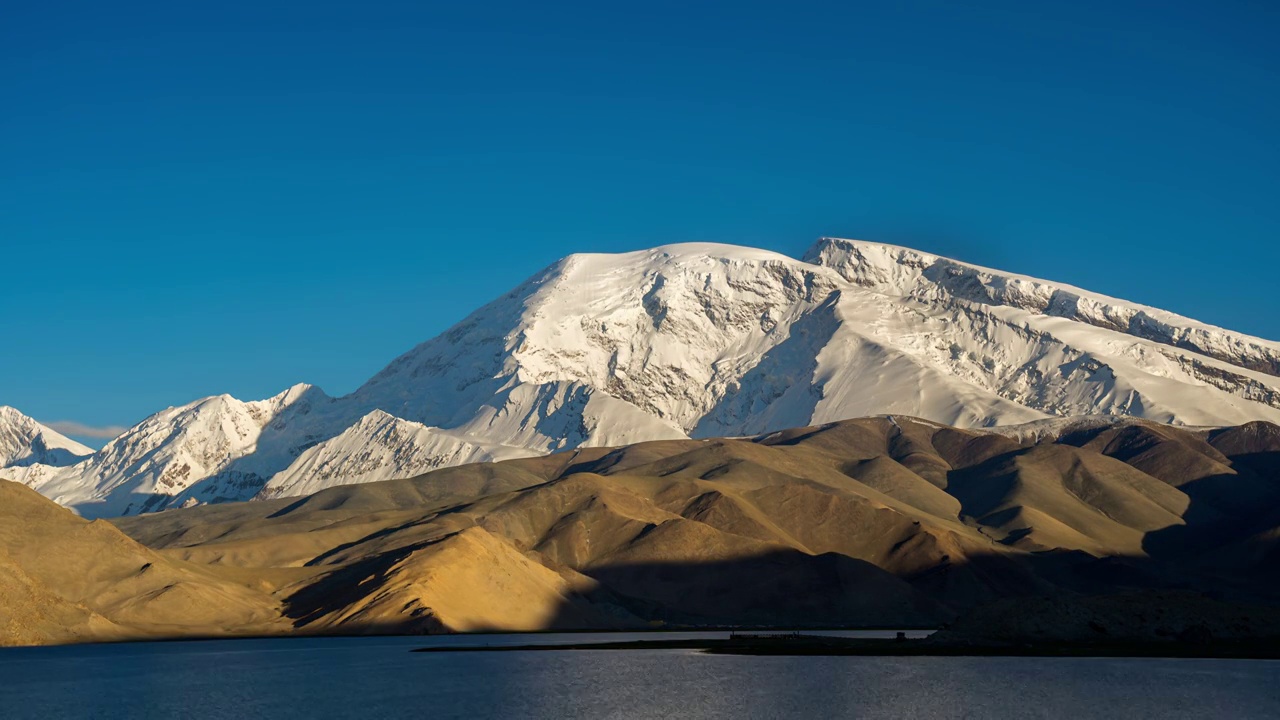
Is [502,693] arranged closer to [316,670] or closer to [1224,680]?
[316,670]

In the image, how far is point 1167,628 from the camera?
174 metres

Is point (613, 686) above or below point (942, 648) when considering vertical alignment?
above

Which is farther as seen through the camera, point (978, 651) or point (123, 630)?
point (123, 630)

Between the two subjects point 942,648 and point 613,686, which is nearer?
point 613,686

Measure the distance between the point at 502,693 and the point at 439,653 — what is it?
5077 cm

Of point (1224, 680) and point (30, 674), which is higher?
point (30, 674)

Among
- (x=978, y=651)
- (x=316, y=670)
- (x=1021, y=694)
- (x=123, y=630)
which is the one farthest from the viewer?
(x=123, y=630)

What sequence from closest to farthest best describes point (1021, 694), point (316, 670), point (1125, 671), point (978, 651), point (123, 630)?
point (1021, 694)
point (1125, 671)
point (316, 670)
point (978, 651)
point (123, 630)

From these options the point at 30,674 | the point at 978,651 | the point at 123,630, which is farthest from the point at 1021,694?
the point at 123,630

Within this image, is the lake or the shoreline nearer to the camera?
the lake

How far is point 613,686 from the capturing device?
131 metres

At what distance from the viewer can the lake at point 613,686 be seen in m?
112

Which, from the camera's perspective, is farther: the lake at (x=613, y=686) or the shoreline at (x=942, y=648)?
the shoreline at (x=942, y=648)

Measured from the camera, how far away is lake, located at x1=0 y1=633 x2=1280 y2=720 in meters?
112
